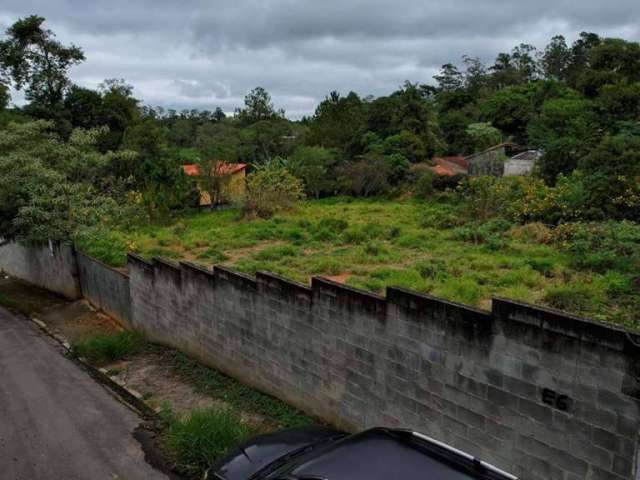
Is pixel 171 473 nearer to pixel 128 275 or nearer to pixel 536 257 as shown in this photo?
pixel 128 275

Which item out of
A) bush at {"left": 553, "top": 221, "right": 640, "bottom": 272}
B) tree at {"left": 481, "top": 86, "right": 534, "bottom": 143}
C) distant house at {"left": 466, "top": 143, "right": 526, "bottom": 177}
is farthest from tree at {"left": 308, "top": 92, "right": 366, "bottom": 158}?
bush at {"left": 553, "top": 221, "right": 640, "bottom": 272}

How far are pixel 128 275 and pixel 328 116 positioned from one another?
41739mm

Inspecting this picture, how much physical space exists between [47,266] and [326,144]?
31.9 m

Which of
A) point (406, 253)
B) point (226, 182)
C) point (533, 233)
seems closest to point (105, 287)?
point (406, 253)

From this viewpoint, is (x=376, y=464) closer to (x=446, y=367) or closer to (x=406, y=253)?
(x=446, y=367)

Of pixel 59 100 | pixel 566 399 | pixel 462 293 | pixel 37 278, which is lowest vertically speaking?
pixel 37 278

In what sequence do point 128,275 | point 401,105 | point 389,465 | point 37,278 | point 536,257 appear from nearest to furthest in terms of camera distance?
point 389,465, point 128,275, point 536,257, point 37,278, point 401,105

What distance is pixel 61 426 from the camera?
8.23 m

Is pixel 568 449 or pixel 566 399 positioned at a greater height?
pixel 566 399

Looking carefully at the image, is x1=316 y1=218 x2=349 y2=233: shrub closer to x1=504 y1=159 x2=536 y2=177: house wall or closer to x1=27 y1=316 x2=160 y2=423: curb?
x1=27 y1=316 x2=160 y2=423: curb

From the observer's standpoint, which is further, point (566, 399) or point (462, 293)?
point (462, 293)

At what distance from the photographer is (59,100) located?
36.3m

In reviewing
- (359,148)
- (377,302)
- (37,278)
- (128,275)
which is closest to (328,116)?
(359,148)

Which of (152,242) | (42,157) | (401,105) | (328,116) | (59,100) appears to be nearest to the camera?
(42,157)
